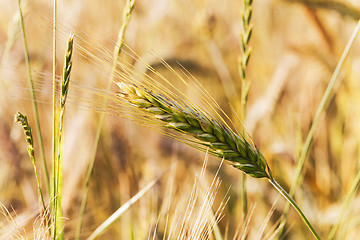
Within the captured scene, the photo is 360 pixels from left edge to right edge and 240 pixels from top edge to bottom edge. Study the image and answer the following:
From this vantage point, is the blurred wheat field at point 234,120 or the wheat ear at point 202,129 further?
the blurred wheat field at point 234,120

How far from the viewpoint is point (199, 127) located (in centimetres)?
46

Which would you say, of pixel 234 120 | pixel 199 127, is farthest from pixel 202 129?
pixel 234 120

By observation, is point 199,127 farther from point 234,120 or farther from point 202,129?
point 234,120

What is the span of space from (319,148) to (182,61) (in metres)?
0.49

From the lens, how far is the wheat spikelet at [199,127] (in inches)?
17.4

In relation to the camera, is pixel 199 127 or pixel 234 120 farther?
pixel 234 120

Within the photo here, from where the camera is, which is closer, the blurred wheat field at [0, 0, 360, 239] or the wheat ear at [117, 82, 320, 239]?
the wheat ear at [117, 82, 320, 239]

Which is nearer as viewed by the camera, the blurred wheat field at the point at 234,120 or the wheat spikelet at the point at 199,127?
the wheat spikelet at the point at 199,127

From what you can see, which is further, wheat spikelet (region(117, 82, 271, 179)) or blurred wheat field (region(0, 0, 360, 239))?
blurred wheat field (region(0, 0, 360, 239))

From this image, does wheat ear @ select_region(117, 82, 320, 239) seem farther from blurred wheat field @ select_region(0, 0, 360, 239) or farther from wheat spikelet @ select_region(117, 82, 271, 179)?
blurred wheat field @ select_region(0, 0, 360, 239)

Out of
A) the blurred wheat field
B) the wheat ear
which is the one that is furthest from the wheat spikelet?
the blurred wheat field

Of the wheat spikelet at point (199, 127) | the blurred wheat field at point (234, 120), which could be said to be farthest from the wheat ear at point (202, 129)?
the blurred wheat field at point (234, 120)

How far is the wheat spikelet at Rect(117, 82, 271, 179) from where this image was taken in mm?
442

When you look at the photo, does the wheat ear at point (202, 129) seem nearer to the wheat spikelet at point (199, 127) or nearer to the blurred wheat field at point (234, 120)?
the wheat spikelet at point (199, 127)
